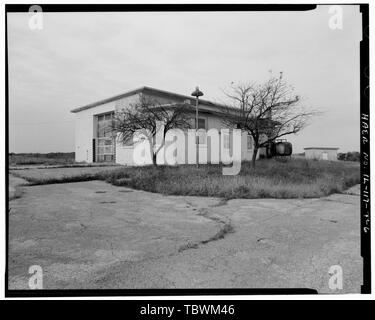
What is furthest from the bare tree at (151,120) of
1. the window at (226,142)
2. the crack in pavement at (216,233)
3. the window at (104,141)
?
the crack in pavement at (216,233)

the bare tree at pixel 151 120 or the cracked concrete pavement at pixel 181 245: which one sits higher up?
the bare tree at pixel 151 120

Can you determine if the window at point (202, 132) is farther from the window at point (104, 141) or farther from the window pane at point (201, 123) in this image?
the window at point (104, 141)

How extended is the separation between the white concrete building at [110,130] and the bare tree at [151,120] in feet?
A: 2.18

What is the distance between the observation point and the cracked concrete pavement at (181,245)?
1828mm

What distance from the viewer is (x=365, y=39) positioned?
163cm

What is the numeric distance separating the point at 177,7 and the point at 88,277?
217 cm

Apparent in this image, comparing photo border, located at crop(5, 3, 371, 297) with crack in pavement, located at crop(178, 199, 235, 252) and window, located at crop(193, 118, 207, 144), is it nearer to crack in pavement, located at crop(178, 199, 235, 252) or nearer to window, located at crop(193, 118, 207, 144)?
crack in pavement, located at crop(178, 199, 235, 252)

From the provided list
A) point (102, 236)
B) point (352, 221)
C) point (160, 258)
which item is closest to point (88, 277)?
point (160, 258)

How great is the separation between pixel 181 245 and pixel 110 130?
11105mm

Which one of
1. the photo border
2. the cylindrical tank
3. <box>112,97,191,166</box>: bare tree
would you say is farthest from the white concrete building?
the photo border

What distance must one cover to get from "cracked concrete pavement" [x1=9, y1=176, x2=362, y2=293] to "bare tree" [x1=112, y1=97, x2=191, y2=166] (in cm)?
620

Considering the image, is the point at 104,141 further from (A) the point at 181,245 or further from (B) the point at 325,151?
(A) the point at 181,245

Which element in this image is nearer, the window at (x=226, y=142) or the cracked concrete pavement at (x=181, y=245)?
the cracked concrete pavement at (x=181, y=245)
